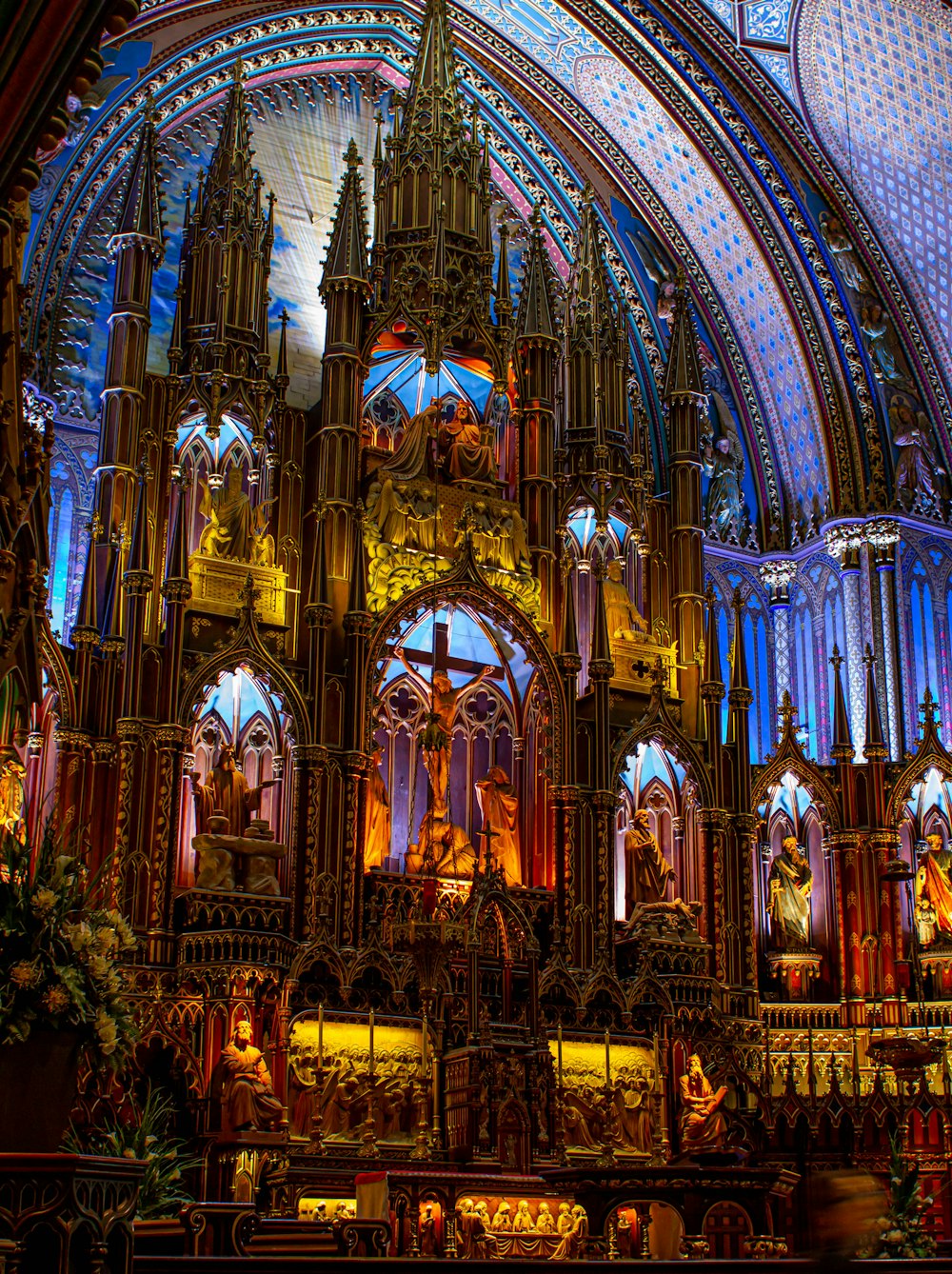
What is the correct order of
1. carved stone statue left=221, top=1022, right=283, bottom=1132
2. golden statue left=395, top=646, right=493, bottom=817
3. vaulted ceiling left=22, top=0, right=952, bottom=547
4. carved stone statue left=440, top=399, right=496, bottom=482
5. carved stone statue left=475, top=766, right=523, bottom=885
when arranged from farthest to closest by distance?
vaulted ceiling left=22, top=0, right=952, bottom=547
carved stone statue left=440, top=399, right=496, bottom=482
carved stone statue left=475, top=766, right=523, bottom=885
golden statue left=395, top=646, right=493, bottom=817
carved stone statue left=221, top=1022, right=283, bottom=1132

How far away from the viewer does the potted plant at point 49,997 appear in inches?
438

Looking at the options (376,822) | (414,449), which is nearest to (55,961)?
(376,822)

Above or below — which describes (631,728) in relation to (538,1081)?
above

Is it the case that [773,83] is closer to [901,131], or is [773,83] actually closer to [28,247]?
[901,131]

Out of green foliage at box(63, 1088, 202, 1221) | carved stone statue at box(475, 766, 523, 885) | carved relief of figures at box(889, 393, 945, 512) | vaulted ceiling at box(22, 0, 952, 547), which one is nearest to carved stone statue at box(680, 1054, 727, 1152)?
carved stone statue at box(475, 766, 523, 885)

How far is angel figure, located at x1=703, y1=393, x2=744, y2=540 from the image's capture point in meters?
35.0

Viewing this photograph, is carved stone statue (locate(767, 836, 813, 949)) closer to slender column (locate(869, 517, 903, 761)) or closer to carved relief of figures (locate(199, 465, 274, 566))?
slender column (locate(869, 517, 903, 761))

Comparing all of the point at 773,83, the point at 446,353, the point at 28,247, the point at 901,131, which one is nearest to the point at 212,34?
the point at 28,247

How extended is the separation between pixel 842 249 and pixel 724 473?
521 centimetres

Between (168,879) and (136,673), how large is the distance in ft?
10.2

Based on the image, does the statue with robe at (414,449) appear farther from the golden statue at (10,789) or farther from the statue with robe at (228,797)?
the golden statue at (10,789)

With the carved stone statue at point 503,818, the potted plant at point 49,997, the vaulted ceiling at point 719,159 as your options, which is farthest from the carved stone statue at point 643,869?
the potted plant at point 49,997

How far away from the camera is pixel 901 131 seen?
3462 centimetres

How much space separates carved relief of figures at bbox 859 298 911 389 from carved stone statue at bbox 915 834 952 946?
34.5ft
